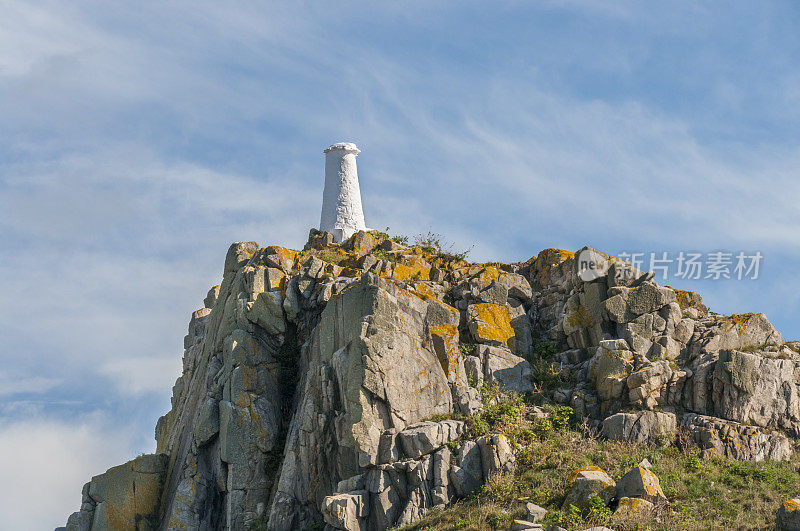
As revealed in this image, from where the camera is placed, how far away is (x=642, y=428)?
27.4 m

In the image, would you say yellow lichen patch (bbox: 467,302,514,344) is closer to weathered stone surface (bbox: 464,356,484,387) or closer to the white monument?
weathered stone surface (bbox: 464,356,484,387)

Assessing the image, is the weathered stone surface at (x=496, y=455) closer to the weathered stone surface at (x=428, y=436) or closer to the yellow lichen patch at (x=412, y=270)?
the weathered stone surface at (x=428, y=436)

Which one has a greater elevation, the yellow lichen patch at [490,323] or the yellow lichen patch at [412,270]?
the yellow lichen patch at [412,270]

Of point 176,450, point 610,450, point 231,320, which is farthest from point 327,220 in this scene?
point 610,450

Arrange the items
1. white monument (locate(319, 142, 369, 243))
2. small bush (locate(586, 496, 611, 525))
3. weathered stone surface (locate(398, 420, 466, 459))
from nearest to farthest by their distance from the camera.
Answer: small bush (locate(586, 496, 611, 525)) < weathered stone surface (locate(398, 420, 466, 459)) < white monument (locate(319, 142, 369, 243))

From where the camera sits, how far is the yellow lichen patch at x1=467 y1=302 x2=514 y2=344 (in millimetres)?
32000

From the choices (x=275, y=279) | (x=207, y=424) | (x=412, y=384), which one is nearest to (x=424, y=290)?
(x=412, y=384)

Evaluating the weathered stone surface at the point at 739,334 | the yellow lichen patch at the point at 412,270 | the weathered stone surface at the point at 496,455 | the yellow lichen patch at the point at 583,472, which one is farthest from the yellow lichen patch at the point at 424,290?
the weathered stone surface at the point at 739,334

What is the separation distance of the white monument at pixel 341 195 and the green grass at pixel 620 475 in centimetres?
2041

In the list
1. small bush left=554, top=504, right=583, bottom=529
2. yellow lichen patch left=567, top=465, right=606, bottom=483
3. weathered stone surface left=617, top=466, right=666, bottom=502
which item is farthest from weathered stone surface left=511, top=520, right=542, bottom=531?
weathered stone surface left=617, top=466, right=666, bottom=502

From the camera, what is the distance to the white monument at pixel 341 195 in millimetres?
45750

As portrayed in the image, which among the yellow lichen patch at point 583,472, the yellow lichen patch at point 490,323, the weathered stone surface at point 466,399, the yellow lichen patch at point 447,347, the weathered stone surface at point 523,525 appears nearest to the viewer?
the weathered stone surface at point 523,525

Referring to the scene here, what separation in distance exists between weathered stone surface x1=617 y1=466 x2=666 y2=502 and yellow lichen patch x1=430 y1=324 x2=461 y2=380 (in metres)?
7.62

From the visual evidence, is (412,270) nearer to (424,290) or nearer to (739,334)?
(424,290)
